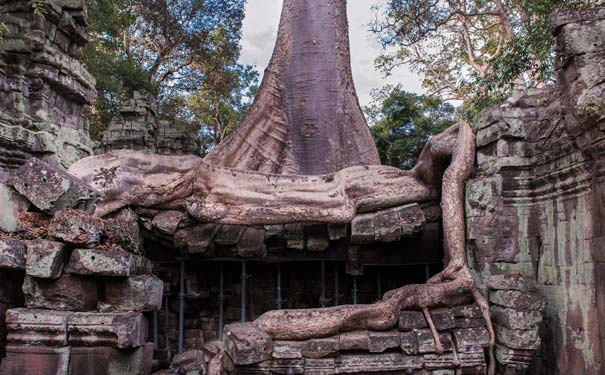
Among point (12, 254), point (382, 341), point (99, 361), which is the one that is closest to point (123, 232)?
point (12, 254)

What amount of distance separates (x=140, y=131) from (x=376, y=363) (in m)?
11.0

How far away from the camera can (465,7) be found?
12523mm

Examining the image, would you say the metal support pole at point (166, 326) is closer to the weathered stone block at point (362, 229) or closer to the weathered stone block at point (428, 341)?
the weathered stone block at point (362, 229)

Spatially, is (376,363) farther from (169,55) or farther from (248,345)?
(169,55)

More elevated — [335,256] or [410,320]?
[335,256]

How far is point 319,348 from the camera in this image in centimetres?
289

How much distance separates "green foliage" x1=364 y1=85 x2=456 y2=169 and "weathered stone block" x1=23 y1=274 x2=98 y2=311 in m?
13.1

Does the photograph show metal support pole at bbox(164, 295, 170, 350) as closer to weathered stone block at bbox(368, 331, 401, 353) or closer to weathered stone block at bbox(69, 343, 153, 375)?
weathered stone block at bbox(69, 343, 153, 375)

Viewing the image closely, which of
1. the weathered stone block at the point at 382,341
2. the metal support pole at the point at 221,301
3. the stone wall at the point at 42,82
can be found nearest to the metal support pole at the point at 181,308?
the metal support pole at the point at 221,301

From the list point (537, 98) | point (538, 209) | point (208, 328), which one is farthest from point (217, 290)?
point (537, 98)

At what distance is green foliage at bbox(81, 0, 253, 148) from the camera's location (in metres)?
15.1

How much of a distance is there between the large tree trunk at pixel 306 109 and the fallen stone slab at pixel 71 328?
96.9 inches

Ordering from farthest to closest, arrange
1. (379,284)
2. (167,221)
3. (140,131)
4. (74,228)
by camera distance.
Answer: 1. (140,131)
2. (379,284)
3. (167,221)
4. (74,228)

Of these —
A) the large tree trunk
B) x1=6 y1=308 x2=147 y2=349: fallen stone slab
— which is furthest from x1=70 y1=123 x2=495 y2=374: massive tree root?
the large tree trunk
